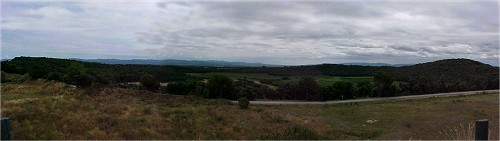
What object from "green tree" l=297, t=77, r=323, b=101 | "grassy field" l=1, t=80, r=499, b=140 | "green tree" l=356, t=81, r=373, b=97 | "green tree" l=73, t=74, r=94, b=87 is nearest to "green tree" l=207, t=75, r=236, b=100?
"green tree" l=297, t=77, r=323, b=101

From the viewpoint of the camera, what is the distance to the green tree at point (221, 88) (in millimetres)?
49656

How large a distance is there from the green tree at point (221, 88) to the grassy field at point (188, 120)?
1609cm

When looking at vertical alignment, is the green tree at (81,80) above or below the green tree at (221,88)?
above

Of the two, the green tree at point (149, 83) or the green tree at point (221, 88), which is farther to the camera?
the green tree at point (221, 88)

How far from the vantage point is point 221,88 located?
164 ft

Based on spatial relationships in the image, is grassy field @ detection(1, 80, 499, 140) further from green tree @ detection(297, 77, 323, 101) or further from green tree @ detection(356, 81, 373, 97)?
green tree @ detection(356, 81, 373, 97)

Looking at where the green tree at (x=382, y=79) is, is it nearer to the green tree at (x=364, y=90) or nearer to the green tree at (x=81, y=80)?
the green tree at (x=364, y=90)

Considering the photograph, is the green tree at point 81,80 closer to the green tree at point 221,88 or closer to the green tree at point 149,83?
the green tree at point 149,83

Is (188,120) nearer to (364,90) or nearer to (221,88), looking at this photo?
(221,88)

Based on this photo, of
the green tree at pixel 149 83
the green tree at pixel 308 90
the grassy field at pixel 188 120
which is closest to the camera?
the grassy field at pixel 188 120

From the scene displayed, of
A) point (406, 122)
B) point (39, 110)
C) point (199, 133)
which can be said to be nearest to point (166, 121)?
point (199, 133)

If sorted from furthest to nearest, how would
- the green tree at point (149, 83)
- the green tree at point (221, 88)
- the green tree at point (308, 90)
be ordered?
the green tree at point (308, 90), the green tree at point (221, 88), the green tree at point (149, 83)

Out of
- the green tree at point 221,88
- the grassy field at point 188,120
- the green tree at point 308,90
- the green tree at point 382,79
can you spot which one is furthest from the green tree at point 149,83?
the green tree at point 382,79

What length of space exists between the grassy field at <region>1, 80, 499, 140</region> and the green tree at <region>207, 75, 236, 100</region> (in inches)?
634
